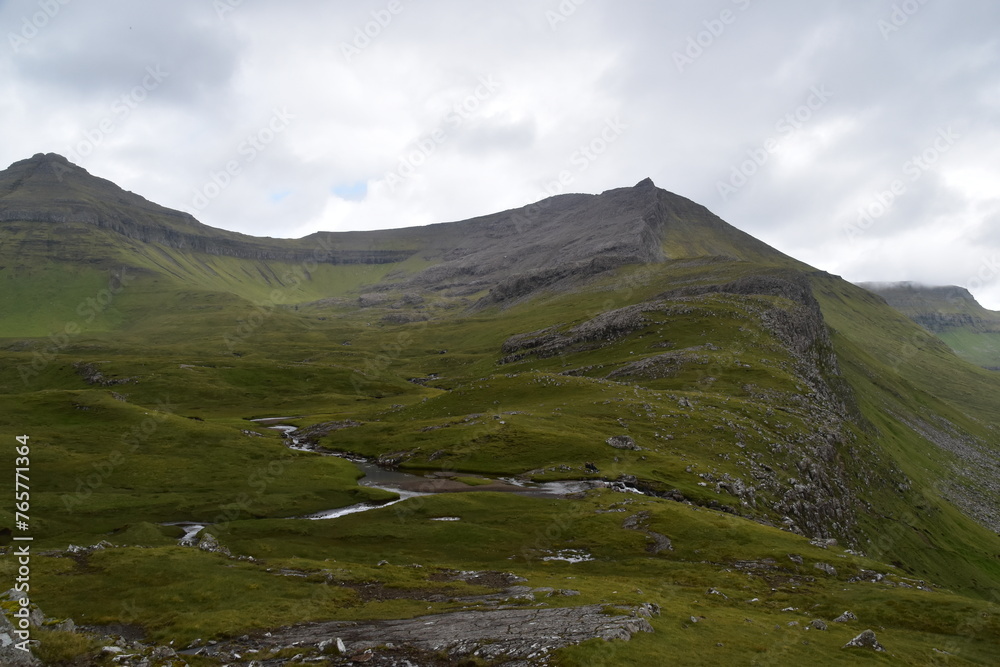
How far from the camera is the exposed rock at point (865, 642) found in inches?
1150

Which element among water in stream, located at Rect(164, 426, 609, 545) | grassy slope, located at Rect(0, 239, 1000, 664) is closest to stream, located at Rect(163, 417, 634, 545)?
water in stream, located at Rect(164, 426, 609, 545)

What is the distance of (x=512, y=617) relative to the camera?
103ft

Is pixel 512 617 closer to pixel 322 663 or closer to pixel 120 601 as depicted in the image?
pixel 322 663

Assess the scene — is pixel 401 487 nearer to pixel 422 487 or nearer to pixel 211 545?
pixel 422 487

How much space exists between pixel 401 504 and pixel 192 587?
29175mm

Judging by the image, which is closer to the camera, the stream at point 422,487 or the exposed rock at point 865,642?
the exposed rock at point 865,642

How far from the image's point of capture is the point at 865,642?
29438mm

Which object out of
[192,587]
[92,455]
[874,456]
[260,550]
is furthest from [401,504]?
[874,456]

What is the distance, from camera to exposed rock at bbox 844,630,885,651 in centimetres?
2920

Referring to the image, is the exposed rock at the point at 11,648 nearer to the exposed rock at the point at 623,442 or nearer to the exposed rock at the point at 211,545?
the exposed rock at the point at 211,545

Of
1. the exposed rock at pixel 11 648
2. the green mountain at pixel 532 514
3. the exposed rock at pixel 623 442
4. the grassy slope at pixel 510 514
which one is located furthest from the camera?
the exposed rock at pixel 623 442

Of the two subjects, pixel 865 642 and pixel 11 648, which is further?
pixel 865 642

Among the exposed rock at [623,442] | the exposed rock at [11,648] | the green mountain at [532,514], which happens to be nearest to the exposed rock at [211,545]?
the green mountain at [532,514]

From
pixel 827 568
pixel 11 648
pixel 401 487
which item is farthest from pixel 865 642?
pixel 401 487
